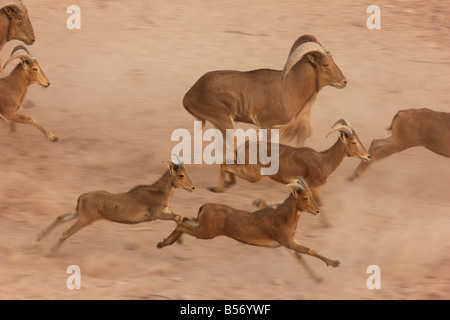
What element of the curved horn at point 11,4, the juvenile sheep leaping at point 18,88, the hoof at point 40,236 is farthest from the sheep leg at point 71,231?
the curved horn at point 11,4

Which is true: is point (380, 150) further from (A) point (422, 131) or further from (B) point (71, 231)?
(B) point (71, 231)

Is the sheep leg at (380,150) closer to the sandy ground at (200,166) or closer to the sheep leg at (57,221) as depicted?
the sandy ground at (200,166)

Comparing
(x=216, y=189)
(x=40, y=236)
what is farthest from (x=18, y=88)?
(x=216, y=189)

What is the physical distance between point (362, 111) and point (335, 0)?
4194mm

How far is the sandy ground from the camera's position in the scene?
10.7 metres

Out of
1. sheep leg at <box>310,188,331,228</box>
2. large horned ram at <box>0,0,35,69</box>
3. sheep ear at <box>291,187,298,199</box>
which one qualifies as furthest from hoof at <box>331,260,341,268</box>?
large horned ram at <box>0,0,35,69</box>

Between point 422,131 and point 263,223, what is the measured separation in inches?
121

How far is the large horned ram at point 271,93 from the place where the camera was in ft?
41.0

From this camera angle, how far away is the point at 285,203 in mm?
10375

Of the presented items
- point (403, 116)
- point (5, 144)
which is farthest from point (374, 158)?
point (5, 144)

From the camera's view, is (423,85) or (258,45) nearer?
(423,85)

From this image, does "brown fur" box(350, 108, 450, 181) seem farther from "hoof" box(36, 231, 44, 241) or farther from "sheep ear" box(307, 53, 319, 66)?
"hoof" box(36, 231, 44, 241)

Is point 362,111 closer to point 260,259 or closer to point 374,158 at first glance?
point 374,158

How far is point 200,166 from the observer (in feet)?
43.7
